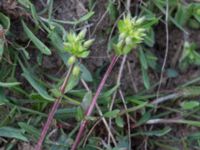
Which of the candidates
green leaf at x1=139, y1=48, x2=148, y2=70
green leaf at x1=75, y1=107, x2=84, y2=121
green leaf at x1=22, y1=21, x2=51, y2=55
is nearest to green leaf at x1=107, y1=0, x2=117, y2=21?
green leaf at x1=139, y1=48, x2=148, y2=70

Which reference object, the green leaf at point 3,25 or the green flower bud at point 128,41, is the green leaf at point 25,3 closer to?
the green leaf at point 3,25

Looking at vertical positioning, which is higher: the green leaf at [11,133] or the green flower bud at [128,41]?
the green flower bud at [128,41]

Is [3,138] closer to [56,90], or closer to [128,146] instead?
[56,90]

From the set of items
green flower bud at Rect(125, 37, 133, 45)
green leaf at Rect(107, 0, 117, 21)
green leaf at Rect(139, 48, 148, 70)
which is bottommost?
green leaf at Rect(139, 48, 148, 70)

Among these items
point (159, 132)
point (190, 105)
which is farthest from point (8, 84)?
point (190, 105)

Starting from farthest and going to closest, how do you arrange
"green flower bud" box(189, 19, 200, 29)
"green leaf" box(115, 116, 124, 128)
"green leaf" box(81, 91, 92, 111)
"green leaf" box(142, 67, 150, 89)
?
"green flower bud" box(189, 19, 200, 29), "green leaf" box(142, 67, 150, 89), "green leaf" box(115, 116, 124, 128), "green leaf" box(81, 91, 92, 111)

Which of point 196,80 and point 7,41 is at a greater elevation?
point 7,41

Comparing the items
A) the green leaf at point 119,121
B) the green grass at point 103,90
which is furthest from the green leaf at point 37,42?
the green leaf at point 119,121

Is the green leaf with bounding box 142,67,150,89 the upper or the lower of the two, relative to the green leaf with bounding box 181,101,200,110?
upper

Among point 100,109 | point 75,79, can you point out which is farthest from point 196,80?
point 75,79

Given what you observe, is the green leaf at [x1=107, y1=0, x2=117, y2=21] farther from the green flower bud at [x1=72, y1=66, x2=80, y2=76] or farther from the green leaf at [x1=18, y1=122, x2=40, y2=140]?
the green leaf at [x1=18, y1=122, x2=40, y2=140]

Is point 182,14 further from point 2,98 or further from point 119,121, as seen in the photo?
point 2,98
